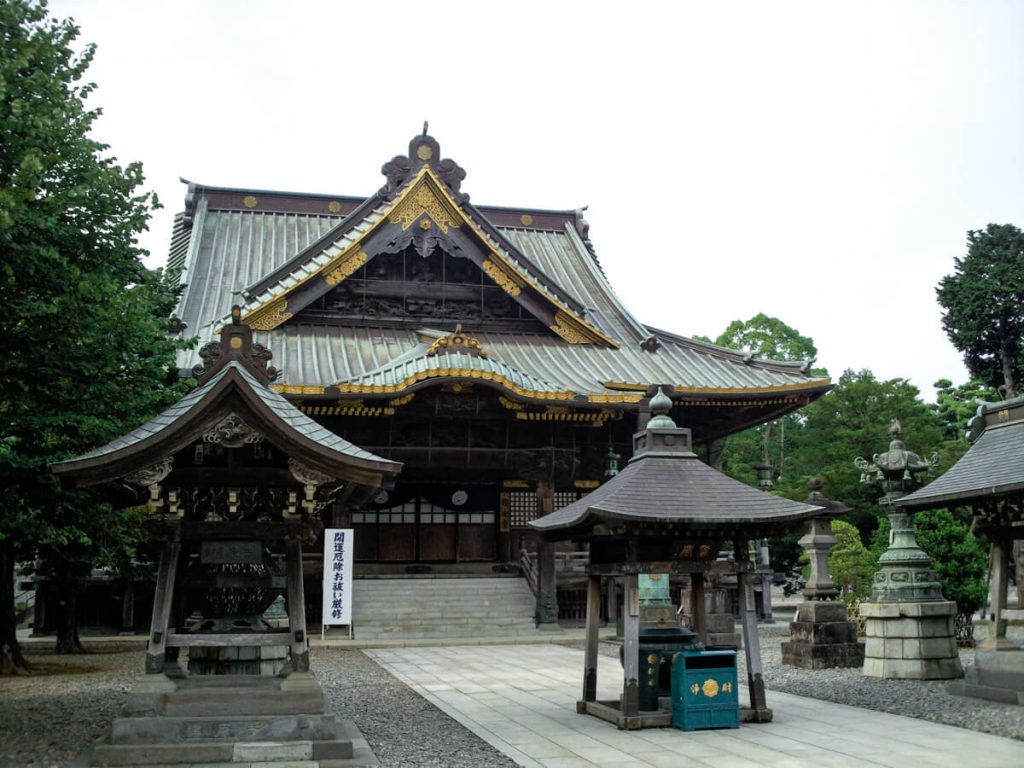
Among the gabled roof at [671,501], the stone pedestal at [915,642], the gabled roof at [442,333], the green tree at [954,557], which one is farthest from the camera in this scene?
the gabled roof at [442,333]

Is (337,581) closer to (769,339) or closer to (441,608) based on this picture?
(441,608)

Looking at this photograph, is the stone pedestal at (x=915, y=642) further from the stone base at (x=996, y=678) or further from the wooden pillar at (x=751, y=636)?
the wooden pillar at (x=751, y=636)

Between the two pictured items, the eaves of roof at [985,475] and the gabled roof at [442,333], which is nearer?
the eaves of roof at [985,475]

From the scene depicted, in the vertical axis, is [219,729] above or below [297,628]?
below

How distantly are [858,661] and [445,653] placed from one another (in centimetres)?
717

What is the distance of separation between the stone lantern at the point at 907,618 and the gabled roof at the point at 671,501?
473 centimetres

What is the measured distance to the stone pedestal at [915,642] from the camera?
43.8 ft

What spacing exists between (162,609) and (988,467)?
9.96 m

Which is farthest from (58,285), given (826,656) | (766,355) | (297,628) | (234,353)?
(766,355)

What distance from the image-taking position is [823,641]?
14953 mm

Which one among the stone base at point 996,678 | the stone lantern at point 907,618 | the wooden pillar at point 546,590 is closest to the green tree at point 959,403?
the wooden pillar at point 546,590

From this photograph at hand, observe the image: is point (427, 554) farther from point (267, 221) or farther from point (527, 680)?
point (267, 221)

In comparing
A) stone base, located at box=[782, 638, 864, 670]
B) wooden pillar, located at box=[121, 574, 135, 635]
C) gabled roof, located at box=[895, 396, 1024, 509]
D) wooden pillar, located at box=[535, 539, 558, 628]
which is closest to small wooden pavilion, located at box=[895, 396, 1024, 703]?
gabled roof, located at box=[895, 396, 1024, 509]

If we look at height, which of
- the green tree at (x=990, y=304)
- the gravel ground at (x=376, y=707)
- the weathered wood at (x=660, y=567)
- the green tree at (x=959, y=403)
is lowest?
the gravel ground at (x=376, y=707)
